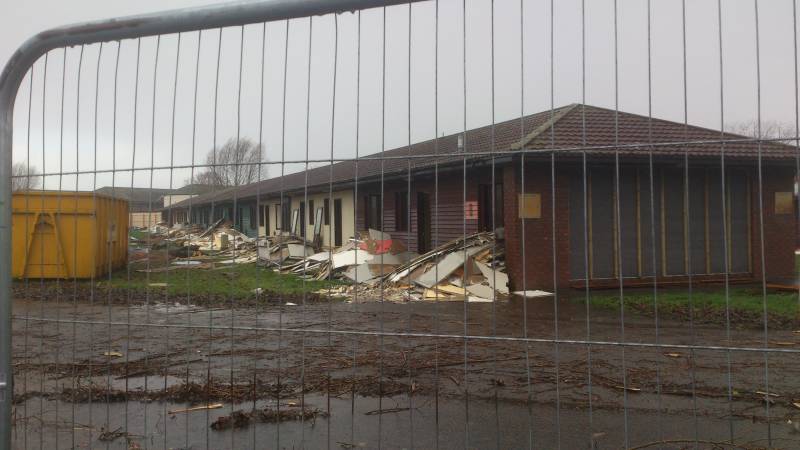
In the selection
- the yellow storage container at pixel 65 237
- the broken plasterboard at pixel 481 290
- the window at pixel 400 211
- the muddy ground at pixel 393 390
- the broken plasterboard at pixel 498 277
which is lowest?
the muddy ground at pixel 393 390

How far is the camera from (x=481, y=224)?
1664 centimetres

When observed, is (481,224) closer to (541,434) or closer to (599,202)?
(599,202)

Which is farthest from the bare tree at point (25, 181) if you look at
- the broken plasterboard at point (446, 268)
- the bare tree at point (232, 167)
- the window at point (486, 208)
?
the window at point (486, 208)

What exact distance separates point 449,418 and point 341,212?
57.3ft

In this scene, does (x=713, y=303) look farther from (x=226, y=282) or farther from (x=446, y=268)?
(x=226, y=282)

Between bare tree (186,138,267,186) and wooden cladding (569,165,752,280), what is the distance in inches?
456

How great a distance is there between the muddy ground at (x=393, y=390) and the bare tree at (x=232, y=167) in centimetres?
86

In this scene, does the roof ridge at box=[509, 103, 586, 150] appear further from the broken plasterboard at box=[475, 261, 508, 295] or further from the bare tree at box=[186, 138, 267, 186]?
the broken plasterboard at box=[475, 261, 508, 295]

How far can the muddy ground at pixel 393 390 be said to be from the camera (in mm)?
4168

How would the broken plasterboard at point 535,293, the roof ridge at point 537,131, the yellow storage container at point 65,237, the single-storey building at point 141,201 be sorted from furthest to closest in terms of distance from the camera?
the broken plasterboard at point 535,293 < the yellow storage container at point 65,237 < the single-storey building at point 141,201 < the roof ridge at point 537,131

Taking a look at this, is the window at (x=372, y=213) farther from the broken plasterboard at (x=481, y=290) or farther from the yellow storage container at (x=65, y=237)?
the yellow storage container at (x=65, y=237)

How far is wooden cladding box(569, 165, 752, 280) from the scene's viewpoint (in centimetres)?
1494

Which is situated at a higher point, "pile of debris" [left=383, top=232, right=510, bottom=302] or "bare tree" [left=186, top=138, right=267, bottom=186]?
"bare tree" [left=186, top=138, right=267, bottom=186]

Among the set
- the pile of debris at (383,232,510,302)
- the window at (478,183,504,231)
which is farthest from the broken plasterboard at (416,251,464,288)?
the window at (478,183,504,231)
